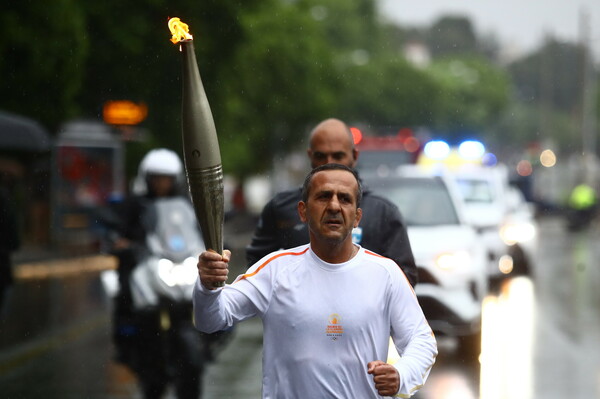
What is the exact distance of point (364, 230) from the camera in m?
5.18

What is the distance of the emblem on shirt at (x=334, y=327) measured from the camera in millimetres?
3749

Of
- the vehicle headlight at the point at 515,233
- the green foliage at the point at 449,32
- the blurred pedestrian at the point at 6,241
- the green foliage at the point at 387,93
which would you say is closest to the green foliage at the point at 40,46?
the green foliage at the point at 449,32

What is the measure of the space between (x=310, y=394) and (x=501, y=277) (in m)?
15.5

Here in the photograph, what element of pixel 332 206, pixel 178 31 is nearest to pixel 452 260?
pixel 332 206

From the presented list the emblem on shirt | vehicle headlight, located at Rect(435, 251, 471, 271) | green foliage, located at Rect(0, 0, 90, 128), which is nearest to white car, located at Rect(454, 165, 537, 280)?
green foliage, located at Rect(0, 0, 90, 128)

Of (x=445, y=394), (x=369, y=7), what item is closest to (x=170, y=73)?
(x=445, y=394)

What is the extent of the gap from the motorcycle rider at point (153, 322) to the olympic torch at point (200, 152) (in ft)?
13.9

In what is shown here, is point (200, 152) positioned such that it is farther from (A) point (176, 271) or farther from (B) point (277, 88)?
(B) point (277, 88)

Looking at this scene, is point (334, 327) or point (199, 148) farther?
point (334, 327)

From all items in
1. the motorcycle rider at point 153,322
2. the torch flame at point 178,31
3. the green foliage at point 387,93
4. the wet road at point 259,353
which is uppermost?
the green foliage at point 387,93

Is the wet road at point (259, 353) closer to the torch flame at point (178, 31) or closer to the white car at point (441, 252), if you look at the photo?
the white car at point (441, 252)

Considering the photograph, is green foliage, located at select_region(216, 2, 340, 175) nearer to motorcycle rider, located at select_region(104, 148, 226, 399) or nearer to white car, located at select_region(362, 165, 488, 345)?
white car, located at select_region(362, 165, 488, 345)

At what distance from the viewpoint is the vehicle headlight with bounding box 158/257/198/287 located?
7.80 metres

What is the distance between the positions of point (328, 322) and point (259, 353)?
7.74 m
